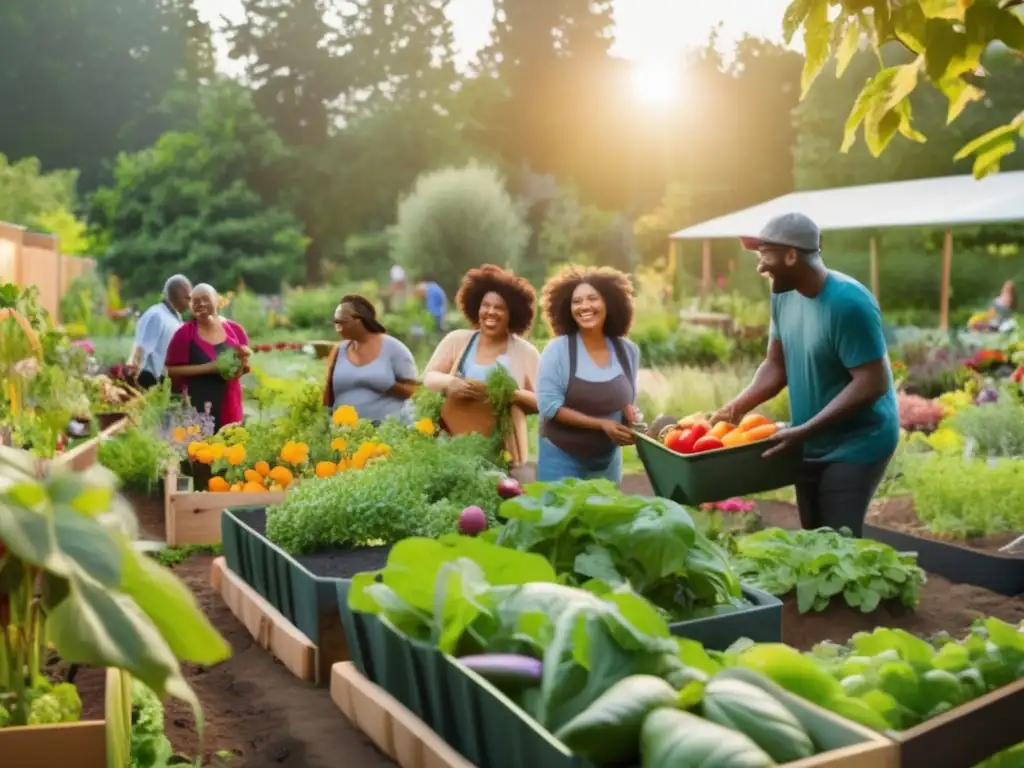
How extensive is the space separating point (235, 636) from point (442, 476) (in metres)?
0.99

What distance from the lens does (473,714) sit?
2369mm

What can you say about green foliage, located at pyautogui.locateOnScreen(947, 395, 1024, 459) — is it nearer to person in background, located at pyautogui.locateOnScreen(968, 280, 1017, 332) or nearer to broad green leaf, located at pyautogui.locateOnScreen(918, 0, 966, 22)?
broad green leaf, located at pyautogui.locateOnScreen(918, 0, 966, 22)

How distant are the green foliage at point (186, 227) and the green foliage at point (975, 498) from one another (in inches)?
1140

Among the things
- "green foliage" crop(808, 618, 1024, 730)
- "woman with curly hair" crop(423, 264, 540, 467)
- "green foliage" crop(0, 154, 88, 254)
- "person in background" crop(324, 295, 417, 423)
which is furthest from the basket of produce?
"green foliage" crop(0, 154, 88, 254)

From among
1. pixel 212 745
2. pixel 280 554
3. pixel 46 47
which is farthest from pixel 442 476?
pixel 46 47

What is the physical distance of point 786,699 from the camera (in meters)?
1.99

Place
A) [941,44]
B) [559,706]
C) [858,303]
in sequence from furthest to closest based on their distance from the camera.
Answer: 1. [858,303]
2. [559,706]
3. [941,44]

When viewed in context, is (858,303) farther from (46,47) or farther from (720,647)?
(46,47)

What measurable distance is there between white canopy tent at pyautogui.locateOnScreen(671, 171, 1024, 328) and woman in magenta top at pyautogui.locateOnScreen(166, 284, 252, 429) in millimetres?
8315

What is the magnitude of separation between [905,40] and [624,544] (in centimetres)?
138

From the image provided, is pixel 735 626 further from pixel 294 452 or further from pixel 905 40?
pixel 294 452

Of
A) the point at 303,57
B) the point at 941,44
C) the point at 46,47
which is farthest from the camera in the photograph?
the point at 303,57

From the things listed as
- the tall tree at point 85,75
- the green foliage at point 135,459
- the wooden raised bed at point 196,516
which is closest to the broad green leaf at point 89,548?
the wooden raised bed at point 196,516

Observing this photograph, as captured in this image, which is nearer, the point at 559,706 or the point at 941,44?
the point at 941,44
